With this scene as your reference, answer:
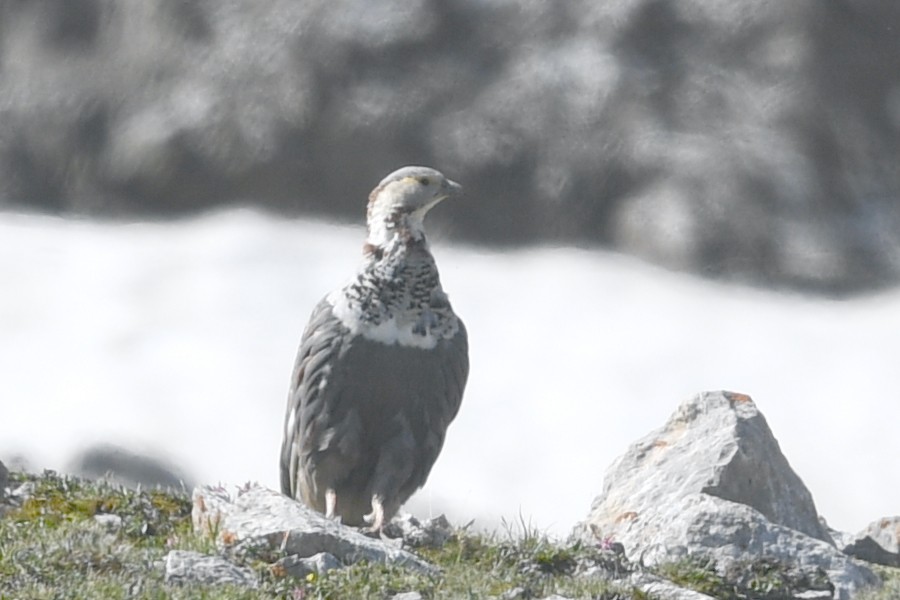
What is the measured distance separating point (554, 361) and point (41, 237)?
24.4ft

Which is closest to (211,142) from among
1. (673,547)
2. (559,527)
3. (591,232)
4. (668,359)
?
(591,232)

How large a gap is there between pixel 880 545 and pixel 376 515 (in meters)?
2.92

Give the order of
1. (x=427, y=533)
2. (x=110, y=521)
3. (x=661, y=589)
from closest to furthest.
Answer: (x=661, y=589)
(x=110, y=521)
(x=427, y=533)

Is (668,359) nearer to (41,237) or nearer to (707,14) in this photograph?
(707,14)

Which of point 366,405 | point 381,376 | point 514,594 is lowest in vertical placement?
point 514,594

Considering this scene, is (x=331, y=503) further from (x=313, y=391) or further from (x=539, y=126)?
(x=539, y=126)

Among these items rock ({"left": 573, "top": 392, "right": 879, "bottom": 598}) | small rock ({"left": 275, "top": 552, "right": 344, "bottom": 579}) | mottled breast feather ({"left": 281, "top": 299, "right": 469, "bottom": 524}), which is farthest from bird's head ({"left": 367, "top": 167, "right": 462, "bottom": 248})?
small rock ({"left": 275, "top": 552, "right": 344, "bottom": 579})

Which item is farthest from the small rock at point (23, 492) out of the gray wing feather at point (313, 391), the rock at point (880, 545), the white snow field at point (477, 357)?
the white snow field at point (477, 357)

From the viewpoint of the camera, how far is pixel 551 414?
24016 mm

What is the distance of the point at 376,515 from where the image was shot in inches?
440

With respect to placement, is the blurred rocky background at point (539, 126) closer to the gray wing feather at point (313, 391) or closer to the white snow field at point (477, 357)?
the white snow field at point (477, 357)

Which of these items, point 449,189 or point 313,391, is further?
point 449,189

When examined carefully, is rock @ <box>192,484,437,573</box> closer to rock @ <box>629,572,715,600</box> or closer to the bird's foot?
rock @ <box>629,572,715,600</box>

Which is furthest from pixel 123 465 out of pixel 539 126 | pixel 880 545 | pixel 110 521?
pixel 110 521
